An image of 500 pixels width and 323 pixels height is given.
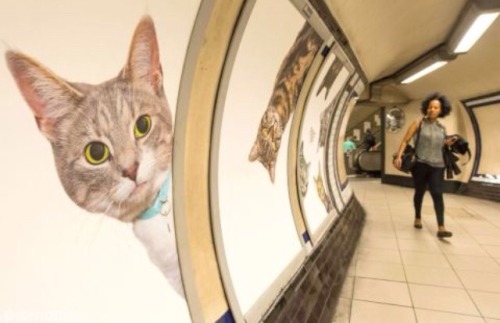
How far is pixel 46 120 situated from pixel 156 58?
38 cm

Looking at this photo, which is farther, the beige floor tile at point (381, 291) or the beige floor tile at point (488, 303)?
the beige floor tile at point (381, 291)

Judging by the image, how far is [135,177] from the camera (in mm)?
922

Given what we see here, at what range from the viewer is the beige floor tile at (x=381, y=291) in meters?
2.55

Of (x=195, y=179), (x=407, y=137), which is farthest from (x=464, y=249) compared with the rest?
(x=195, y=179)

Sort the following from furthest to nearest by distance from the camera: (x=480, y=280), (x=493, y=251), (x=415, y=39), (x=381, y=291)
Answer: (x=415, y=39) → (x=493, y=251) → (x=480, y=280) → (x=381, y=291)

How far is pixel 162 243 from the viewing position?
989 mm

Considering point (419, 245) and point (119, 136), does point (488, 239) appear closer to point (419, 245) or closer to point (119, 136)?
point (419, 245)

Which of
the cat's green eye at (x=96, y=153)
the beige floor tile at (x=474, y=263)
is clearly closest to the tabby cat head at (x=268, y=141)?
the cat's green eye at (x=96, y=153)

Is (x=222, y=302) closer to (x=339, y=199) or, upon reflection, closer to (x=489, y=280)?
(x=489, y=280)

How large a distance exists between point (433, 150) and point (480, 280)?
1.70 m

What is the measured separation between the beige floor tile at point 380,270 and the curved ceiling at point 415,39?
218 cm

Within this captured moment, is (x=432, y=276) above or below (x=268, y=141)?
below

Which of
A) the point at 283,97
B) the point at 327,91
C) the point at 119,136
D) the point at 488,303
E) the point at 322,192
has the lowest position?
the point at 488,303

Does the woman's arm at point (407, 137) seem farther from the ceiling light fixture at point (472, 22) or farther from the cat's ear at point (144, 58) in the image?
the cat's ear at point (144, 58)
